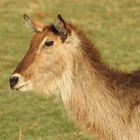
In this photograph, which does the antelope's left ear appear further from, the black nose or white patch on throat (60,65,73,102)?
the black nose

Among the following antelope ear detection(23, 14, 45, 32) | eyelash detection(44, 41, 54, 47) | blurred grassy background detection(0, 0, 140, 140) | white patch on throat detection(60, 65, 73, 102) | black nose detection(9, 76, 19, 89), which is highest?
antelope ear detection(23, 14, 45, 32)

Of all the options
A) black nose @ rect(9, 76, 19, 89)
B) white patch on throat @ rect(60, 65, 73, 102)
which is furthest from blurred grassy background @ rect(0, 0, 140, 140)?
black nose @ rect(9, 76, 19, 89)

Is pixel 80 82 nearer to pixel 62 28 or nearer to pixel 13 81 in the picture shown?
pixel 62 28

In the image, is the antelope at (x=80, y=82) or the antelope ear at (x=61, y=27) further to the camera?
the antelope at (x=80, y=82)

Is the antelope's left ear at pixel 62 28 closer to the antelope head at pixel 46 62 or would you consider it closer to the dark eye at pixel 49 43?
the antelope head at pixel 46 62

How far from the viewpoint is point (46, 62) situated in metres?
10.1

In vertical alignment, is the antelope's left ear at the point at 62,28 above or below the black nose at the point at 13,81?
above

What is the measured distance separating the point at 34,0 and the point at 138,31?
5.85m

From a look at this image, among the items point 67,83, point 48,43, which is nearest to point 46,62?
point 48,43

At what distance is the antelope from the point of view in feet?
32.6

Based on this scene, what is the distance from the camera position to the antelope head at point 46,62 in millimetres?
9953

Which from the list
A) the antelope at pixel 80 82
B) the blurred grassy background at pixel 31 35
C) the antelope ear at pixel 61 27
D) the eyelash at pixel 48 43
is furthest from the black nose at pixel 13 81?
the antelope ear at pixel 61 27

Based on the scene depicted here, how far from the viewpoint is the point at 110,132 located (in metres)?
9.92

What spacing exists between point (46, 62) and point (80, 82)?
1.75 feet
